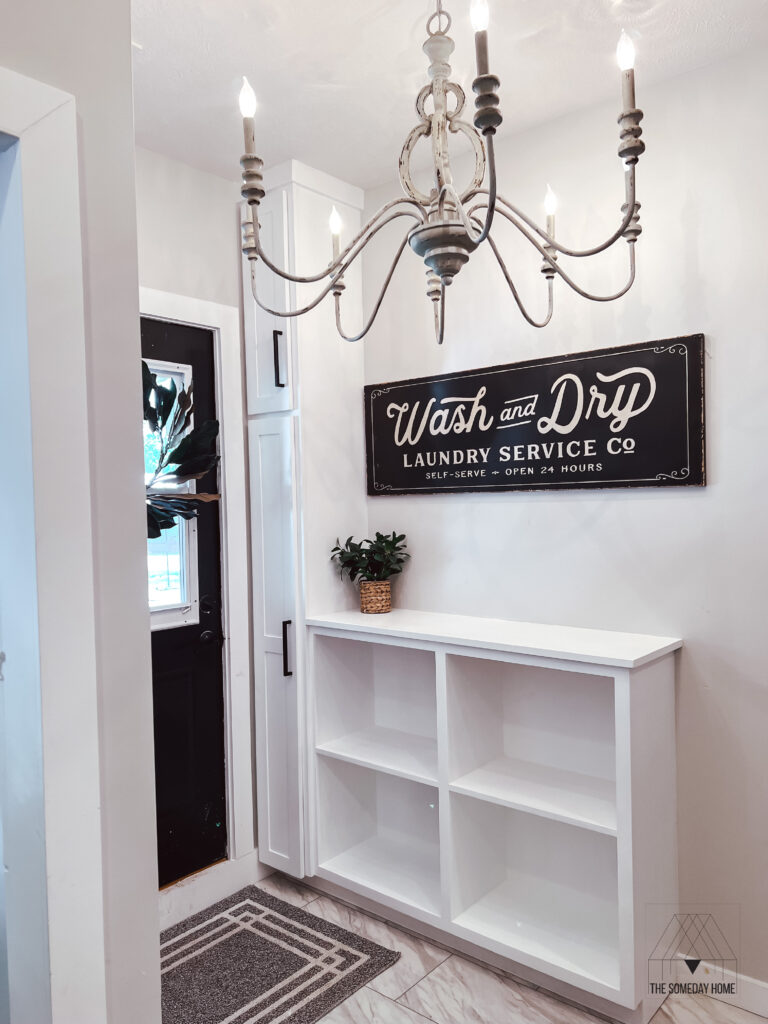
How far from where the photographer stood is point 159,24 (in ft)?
6.22

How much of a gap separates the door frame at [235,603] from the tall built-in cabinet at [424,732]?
5cm

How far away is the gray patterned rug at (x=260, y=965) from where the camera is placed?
2.16 meters

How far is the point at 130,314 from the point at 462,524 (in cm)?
187

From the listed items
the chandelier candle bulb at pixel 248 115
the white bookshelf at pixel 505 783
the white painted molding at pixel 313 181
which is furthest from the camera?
the white painted molding at pixel 313 181

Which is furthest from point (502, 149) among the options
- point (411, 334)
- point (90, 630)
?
point (90, 630)

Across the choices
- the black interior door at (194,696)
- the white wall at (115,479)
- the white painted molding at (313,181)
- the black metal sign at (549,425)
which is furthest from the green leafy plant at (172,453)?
the white wall at (115,479)

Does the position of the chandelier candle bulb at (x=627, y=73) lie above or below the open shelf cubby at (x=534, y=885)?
above

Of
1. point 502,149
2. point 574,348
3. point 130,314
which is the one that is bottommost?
point 130,314

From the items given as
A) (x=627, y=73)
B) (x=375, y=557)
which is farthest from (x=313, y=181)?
(x=627, y=73)

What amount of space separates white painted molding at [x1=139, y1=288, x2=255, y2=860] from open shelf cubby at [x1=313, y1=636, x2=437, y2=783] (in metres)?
0.32

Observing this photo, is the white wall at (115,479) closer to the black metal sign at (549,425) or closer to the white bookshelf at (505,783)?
the white bookshelf at (505,783)

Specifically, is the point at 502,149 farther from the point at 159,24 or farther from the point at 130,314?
the point at 130,314

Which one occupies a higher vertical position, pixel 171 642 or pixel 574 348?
pixel 574 348

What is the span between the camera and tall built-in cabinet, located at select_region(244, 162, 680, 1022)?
6.93 feet
